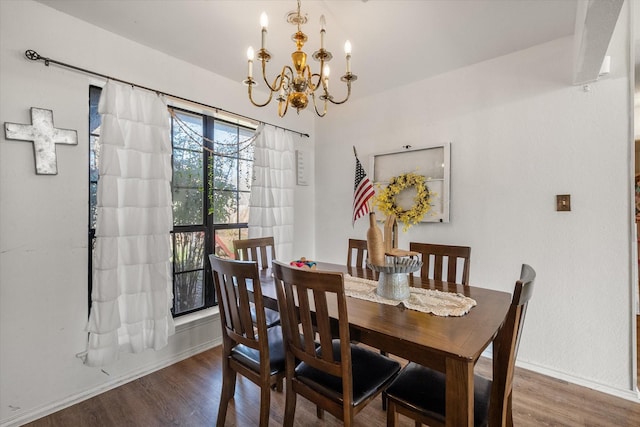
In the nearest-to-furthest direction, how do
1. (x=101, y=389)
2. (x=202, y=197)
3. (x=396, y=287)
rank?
(x=396, y=287) < (x=101, y=389) < (x=202, y=197)

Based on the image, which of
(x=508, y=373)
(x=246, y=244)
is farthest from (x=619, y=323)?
(x=246, y=244)

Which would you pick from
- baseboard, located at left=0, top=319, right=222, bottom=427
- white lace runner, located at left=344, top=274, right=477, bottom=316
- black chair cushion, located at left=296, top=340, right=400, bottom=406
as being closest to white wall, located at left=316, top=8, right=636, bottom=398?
white lace runner, located at left=344, top=274, right=477, bottom=316

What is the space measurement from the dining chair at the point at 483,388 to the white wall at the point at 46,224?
2003 millimetres

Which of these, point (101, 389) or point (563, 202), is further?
point (563, 202)

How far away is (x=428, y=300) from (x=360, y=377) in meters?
0.52

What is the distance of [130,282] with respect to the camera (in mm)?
2041

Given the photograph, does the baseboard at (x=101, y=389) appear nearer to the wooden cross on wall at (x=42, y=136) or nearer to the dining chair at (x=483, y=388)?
the wooden cross on wall at (x=42, y=136)

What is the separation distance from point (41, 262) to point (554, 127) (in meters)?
3.64

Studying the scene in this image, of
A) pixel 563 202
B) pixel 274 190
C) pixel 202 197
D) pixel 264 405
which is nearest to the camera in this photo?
pixel 264 405

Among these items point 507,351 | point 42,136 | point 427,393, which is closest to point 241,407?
point 427,393

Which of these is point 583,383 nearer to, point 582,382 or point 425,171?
point 582,382

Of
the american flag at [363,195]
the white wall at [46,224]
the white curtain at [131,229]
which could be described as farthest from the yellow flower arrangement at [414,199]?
the white wall at [46,224]

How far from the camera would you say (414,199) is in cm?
278

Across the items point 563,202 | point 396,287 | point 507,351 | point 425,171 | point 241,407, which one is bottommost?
point 241,407
